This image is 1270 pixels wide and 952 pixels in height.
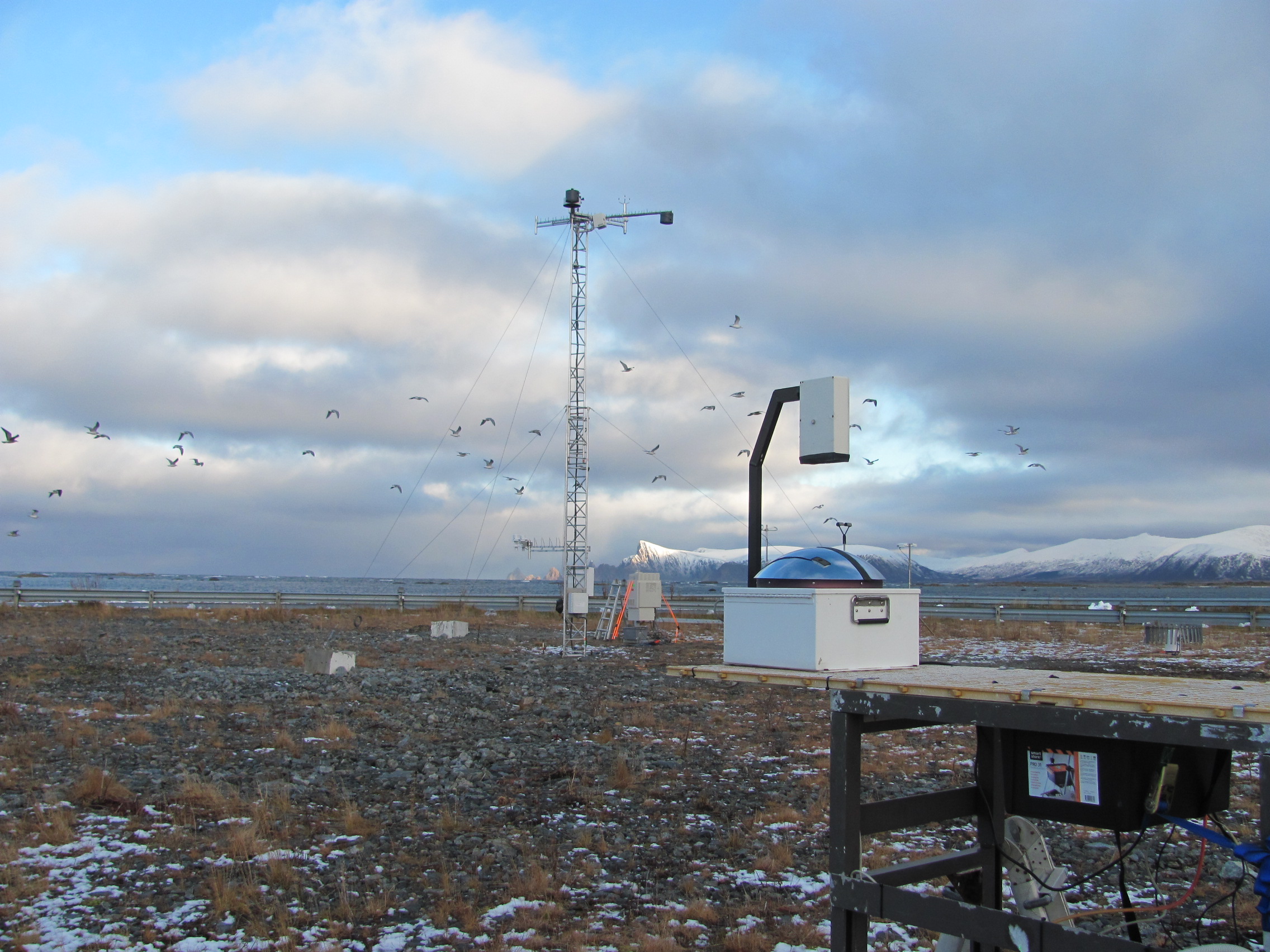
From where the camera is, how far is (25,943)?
6078 millimetres

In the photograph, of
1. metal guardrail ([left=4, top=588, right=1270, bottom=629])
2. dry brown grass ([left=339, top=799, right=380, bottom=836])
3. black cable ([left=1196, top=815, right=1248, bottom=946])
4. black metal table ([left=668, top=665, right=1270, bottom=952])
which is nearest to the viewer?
black metal table ([left=668, top=665, right=1270, bottom=952])

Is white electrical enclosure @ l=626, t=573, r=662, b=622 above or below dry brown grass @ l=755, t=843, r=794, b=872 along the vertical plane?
above

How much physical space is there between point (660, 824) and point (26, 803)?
618cm

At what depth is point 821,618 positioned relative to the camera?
5.32 meters

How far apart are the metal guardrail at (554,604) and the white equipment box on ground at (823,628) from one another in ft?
105

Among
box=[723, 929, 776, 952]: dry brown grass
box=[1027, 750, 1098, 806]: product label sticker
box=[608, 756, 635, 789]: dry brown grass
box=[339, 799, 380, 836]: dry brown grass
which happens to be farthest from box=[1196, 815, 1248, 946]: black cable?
box=[339, 799, 380, 836]: dry brown grass

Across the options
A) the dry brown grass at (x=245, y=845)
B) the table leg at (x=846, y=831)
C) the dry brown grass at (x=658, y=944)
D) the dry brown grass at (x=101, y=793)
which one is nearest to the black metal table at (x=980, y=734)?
the table leg at (x=846, y=831)

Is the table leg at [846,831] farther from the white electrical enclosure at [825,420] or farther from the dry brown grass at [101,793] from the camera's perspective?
the dry brown grass at [101,793]

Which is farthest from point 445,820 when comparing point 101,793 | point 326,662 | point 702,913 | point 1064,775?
point 326,662

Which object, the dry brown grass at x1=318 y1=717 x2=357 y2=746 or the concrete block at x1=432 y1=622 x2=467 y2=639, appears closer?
the dry brown grass at x1=318 y1=717 x2=357 y2=746

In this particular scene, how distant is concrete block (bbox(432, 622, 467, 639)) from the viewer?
28.5 meters

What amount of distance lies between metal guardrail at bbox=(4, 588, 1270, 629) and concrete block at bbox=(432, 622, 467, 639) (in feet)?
32.2

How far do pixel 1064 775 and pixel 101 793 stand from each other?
8.87 meters

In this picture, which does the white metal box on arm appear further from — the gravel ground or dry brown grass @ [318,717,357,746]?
dry brown grass @ [318,717,357,746]
